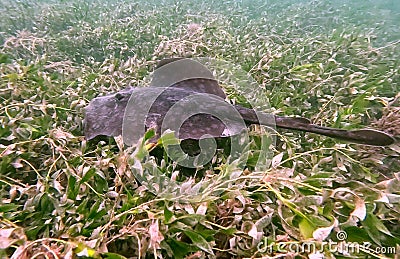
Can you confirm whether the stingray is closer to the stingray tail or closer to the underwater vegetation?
the stingray tail

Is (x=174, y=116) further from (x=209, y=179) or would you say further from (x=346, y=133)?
(x=346, y=133)

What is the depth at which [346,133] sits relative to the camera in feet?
5.60

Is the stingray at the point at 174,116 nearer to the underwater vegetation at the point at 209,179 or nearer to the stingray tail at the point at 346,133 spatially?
the stingray tail at the point at 346,133

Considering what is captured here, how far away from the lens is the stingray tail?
1.58 metres

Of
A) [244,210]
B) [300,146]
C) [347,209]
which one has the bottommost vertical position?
[300,146]

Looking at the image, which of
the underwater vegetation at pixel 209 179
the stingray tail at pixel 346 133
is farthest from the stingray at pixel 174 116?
the underwater vegetation at pixel 209 179

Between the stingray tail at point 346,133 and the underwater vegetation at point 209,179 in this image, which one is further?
the stingray tail at point 346,133

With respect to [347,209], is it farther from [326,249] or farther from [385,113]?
[385,113]

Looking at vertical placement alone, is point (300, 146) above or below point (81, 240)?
below

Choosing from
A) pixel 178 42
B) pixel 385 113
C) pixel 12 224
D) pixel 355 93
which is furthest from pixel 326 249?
pixel 178 42

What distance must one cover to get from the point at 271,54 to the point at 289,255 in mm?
2629

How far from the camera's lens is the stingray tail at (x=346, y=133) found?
5.18 feet

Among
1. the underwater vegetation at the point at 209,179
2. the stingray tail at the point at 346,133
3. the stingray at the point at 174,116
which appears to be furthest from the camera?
the stingray at the point at 174,116

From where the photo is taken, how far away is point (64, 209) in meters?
1.47
